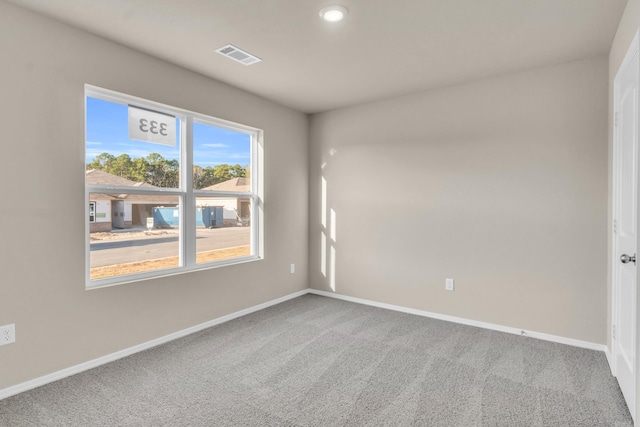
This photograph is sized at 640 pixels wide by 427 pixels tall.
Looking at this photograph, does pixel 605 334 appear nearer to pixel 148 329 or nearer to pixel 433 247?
pixel 433 247

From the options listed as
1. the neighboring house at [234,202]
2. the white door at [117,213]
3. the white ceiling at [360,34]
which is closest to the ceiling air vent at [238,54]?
the white ceiling at [360,34]

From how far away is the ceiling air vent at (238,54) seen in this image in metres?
2.77

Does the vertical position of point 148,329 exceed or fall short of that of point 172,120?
it falls short

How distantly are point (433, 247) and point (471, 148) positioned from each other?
1.12 m

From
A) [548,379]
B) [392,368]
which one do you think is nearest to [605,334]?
[548,379]

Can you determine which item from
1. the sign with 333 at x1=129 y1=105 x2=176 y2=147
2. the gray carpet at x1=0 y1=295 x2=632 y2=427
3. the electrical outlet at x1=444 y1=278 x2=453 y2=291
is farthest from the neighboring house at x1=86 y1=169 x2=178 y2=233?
the electrical outlet at x1=444 y1=278 x2=453 y2=291

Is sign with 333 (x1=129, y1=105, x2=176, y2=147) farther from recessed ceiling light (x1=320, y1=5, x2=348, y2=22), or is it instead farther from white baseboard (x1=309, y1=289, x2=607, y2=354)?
white baseboard (x1=309, y1=289, x2=607, y2=354)

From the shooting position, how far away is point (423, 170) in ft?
12.5

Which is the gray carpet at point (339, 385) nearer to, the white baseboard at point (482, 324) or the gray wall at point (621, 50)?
the white baseboard at point (482, 324)

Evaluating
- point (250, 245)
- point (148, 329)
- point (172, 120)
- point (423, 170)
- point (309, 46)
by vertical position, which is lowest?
point (148, 329)

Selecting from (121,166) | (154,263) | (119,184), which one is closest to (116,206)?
(119,184)

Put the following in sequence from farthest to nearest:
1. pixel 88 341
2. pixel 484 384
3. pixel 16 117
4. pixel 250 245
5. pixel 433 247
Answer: pixel 250 245
pixel 433 247
pixel 88 341
pixel 484 384
pixel 16 117

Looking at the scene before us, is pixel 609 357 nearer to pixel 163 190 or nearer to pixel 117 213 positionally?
pixel 163 190

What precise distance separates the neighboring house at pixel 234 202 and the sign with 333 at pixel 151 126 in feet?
2.10
